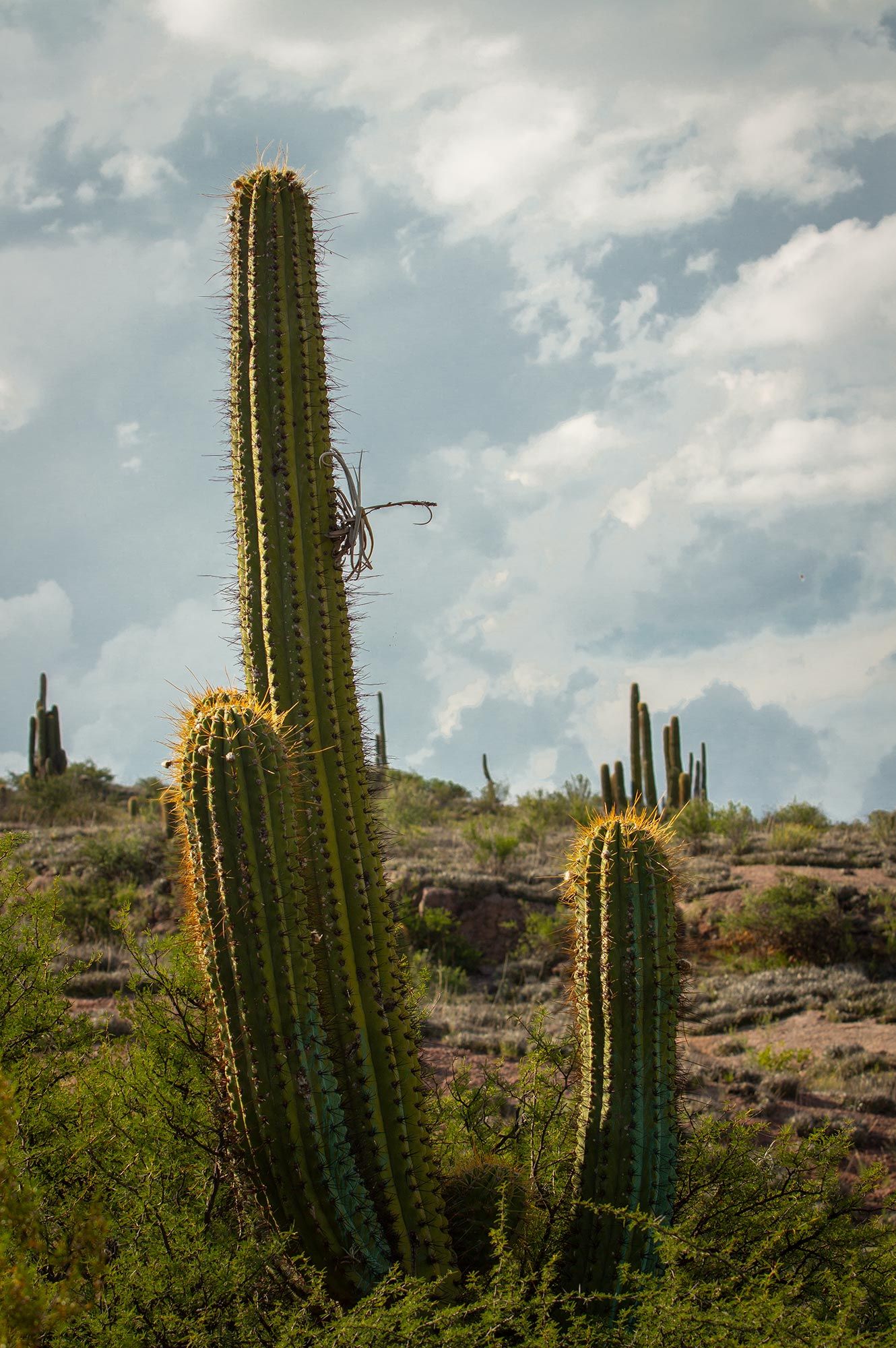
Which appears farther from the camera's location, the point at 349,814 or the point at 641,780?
the point at 641,780

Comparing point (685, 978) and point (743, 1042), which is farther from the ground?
point (685, 978)

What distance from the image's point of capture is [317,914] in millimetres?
3908

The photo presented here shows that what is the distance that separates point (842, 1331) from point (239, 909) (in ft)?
7.29

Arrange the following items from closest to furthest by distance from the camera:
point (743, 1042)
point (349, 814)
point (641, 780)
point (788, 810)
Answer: point (349, 814)
point (743, 1042)
point (641, 780)
point (788, 810)

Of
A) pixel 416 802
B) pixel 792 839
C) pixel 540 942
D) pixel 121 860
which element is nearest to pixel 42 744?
pixel 416 802

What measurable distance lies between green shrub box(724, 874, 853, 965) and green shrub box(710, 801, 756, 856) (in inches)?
163

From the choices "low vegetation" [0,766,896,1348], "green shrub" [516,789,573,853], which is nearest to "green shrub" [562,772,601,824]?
"green shrub" [516,789,573,853]

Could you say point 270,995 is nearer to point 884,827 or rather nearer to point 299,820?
point 299,820

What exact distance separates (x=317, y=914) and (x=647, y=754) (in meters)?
18.4

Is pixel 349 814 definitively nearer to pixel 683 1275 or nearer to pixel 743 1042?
pixel 683 1275

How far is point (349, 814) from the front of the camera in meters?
4.09

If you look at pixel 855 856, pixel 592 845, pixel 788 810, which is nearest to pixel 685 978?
pixel 592 845

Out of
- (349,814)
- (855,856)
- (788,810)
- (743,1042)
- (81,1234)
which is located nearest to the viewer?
(81,1234)

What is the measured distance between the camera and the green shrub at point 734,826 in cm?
1927
